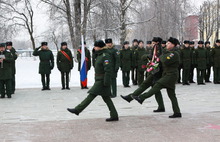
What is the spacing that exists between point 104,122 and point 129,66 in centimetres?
750

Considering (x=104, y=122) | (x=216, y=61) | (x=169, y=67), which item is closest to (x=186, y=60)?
(x=216, y=61)

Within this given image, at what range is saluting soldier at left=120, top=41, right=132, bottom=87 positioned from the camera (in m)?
14.8

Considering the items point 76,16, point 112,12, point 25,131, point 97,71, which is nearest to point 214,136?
point 97,71

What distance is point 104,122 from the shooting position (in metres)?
7.60

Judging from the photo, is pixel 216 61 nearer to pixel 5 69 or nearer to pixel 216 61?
pixel 216 61

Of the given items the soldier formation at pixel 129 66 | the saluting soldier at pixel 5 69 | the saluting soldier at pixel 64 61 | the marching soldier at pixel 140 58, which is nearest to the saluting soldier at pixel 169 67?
the soldier formation at pixel 129 66

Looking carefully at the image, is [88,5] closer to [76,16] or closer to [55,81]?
[76,16]

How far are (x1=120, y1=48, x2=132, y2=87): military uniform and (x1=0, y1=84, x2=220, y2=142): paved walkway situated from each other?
3506 millimetres

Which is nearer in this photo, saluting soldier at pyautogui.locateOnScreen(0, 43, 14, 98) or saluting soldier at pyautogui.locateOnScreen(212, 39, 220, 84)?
saluting soldier at pyautogui.locateOnScreen(0, 43, 14, 98)

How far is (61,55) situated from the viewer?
14.4 m

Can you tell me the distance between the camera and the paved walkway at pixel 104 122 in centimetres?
630

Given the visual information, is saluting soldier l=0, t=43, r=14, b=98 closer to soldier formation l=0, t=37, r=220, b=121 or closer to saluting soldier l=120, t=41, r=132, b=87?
soldier formation l=0, t=37, r=220, b=121

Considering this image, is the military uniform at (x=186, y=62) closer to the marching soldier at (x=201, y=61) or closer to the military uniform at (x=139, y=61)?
the marching soldier at (x=201, y=61)

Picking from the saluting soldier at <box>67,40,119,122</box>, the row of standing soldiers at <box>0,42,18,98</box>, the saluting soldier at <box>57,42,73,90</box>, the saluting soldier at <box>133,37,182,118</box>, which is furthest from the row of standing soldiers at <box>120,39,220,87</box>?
the saluting soldier at <box>67,40,119,122</box>
